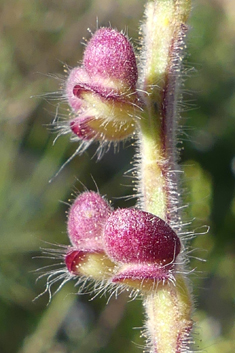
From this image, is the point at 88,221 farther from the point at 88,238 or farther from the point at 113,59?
the point at 113,59

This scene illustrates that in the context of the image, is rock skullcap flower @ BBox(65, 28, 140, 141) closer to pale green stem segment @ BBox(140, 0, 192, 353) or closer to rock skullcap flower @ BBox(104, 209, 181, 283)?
pale green stem segment @ BBox(140, 0, 192, 353)

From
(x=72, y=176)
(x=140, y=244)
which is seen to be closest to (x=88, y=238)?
(x=140, y=244)

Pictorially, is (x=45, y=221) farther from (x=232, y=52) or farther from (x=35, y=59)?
(x=232, y=52)

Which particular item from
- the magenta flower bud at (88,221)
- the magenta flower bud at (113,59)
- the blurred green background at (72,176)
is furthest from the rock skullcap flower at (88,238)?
the blurred green background at (72,176)

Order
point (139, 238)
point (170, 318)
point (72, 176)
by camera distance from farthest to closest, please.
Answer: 1. point (72, 176)
2. point (170, 318)
3. point (139, 238)

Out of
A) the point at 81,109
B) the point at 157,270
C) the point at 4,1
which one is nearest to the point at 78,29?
the point at 4,1

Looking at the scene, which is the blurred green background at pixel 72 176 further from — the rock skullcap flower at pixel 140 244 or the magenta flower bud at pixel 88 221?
the rock skullcap flower at pixel 140 244

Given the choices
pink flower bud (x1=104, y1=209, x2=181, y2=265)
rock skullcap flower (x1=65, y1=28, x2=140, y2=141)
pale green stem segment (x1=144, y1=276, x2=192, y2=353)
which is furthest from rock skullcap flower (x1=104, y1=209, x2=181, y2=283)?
rock skullcap flower (x1=65, y1=28, x2=140, y2=141)
